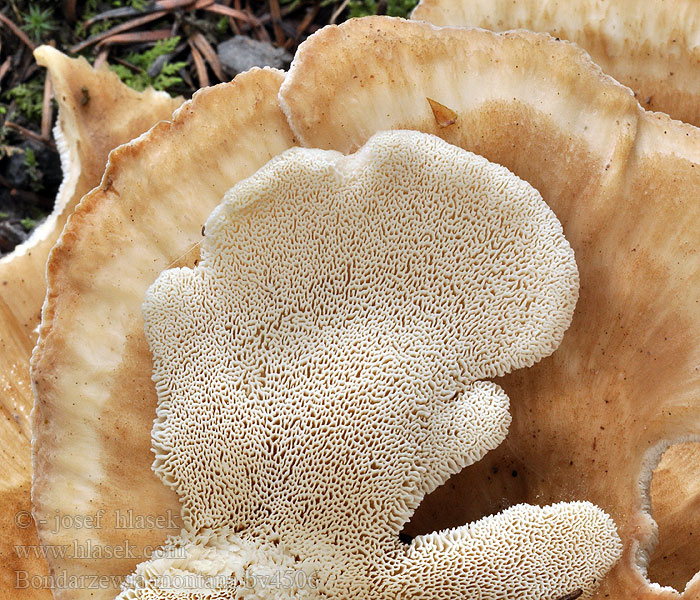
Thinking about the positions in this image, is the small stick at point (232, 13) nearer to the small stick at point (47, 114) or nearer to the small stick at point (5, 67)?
the small stick at point (47, 114)

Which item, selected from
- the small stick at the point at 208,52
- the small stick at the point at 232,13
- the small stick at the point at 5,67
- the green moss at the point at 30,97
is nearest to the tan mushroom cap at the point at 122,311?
the small stick at the point at 208,52

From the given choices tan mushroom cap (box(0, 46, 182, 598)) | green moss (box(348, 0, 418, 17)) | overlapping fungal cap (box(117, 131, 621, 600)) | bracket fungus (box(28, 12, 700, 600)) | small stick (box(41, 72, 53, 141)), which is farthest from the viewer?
small stick (box(41, 72, 53, 141))

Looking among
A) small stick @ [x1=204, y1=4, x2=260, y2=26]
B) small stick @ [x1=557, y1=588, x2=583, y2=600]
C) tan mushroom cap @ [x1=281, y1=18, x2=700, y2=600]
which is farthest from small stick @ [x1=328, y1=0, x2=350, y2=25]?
small stick @ [x1=557, y1=588, x2=583, y2=600]

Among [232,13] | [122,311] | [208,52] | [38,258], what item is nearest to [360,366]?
[122,311]

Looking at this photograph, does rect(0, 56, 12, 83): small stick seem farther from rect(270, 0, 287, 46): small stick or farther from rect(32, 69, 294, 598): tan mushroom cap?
rect(32, 69, 294, 598): tan mushroom cap

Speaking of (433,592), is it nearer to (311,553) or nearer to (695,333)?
(311,553)

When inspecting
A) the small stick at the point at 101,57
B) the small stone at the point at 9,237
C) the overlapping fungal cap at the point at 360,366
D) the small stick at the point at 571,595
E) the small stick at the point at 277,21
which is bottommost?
the small stick at the point at 571,595

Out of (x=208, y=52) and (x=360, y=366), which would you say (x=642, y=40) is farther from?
(x=208, y=52)
